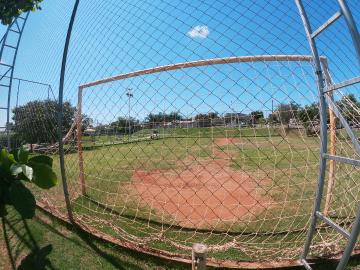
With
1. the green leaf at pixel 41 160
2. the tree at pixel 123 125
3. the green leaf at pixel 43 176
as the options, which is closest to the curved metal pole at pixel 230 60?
the tree at pixel 123 125

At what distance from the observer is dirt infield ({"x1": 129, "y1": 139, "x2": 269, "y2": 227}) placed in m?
4.20

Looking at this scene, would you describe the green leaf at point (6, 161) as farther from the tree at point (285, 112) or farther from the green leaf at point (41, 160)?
the tree at point (285, 112)

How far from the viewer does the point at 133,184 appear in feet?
20.1

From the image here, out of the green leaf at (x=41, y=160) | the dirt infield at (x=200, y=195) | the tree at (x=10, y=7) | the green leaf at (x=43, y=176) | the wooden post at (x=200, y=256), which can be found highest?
the tree at (x=10, y=7)

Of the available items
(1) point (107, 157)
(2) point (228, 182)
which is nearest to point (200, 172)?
(2) point (228, 182)

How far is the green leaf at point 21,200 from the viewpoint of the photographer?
2.56 metres

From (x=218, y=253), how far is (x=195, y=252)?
1.20m

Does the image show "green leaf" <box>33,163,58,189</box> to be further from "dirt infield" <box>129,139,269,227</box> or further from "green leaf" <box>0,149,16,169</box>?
"dirt infield" <box>129,139,269,227</box>

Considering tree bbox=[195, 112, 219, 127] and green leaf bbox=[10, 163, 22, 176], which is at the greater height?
tree bbox=[195, 112, 219, 127]

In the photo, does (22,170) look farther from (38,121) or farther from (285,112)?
(38,121)

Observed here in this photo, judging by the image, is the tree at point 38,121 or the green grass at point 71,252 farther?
the tree at point 38,121

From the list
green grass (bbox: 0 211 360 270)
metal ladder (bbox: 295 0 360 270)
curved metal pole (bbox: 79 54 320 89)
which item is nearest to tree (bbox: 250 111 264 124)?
curved metal pole (bbox: 79 54 320 89)

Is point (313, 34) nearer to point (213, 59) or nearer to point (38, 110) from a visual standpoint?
point (213, 59)

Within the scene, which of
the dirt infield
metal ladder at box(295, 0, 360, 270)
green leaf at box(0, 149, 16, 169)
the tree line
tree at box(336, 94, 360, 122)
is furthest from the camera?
the dirt infield
